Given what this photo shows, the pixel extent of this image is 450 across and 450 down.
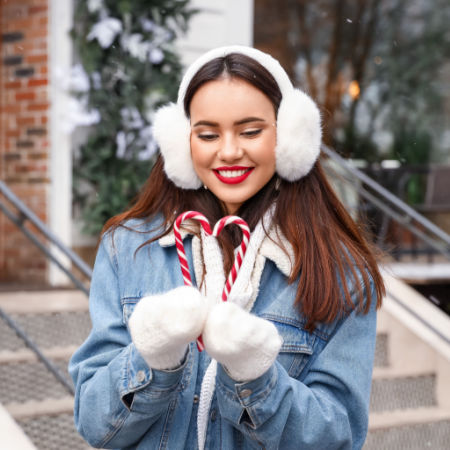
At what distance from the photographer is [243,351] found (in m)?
1.20

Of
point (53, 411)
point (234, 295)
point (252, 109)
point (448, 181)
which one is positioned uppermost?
point (252, 109)

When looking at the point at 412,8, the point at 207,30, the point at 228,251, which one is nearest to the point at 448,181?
the point at 412,8

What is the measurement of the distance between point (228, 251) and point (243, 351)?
1.38 ft

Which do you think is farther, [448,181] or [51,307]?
[448,181]

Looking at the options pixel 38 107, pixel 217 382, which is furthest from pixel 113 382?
pixel 38 107

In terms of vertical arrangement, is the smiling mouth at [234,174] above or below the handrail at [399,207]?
above

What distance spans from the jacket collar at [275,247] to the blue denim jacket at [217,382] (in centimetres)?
3

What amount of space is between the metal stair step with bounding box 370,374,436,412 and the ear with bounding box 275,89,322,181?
2819mm

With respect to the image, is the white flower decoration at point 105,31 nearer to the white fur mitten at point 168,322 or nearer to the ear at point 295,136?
the ear at point 295,136

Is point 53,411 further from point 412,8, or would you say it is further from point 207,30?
point 412,8

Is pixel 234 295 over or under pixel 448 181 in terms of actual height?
over

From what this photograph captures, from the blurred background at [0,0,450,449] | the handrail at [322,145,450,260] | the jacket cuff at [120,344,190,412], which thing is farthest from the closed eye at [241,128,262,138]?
the handrail at [322,145,450,260]

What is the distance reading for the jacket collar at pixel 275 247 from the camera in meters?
1.54

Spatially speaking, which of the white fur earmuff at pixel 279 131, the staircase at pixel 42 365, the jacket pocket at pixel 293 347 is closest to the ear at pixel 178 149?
the white fur earmuff at pixel 279 131
